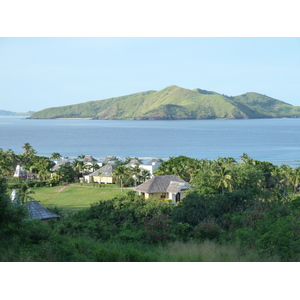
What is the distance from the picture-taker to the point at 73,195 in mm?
31109

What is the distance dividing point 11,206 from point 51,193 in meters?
26.2

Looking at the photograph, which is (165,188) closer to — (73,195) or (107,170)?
(73,195)

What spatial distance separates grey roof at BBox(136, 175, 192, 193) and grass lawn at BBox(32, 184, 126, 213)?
12.4 feet

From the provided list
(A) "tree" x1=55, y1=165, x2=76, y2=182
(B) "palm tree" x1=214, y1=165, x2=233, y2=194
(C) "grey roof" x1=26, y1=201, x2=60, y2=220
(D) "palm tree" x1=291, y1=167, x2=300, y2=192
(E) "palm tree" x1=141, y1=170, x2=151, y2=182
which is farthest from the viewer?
(A) "tree" x1=55, y1=165, x2=76, y2=182

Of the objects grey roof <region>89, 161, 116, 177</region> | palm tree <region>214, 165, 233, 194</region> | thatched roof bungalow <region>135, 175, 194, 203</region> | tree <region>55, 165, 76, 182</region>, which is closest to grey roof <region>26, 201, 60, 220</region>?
thatched roof bungalow <region>135, 175, 194, 203</region>

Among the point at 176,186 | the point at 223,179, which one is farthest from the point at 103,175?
the point at 223,179

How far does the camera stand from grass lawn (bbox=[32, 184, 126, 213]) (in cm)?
2650

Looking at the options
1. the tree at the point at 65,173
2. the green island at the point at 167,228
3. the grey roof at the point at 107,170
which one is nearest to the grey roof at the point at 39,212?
the green island at the point at 167,228

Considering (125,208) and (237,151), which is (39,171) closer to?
(125,208)

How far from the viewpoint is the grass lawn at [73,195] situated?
2650 centimetres

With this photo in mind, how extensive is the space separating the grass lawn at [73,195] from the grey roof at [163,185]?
3781 millimetres

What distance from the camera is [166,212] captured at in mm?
16250

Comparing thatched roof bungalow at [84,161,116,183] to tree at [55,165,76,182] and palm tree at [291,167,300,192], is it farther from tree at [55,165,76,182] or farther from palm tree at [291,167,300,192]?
Answer: palm tree at [291,167,300,192]

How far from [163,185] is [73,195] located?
8283mm
